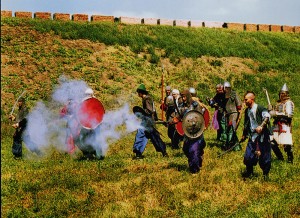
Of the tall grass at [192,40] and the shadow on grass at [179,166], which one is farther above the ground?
the tall grass at [192,40]

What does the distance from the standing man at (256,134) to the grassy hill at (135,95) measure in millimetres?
364

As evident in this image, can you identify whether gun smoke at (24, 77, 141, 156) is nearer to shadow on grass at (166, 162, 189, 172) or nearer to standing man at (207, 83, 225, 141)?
shadow on grass at (166, 162, 189, 172)

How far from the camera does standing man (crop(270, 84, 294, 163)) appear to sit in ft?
33.9

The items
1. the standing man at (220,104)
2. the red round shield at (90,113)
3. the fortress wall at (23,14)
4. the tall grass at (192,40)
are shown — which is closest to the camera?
the red round shield at (90,113)

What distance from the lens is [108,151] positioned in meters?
13.0

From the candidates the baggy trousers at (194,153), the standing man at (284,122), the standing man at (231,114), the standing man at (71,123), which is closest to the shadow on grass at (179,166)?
the baggy trousers at (194,153)

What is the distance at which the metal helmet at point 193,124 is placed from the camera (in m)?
9.46

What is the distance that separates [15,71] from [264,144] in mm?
17452

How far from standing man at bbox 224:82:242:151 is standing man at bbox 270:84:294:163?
2145 millimetres

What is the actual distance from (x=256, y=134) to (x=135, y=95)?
15.5 meters

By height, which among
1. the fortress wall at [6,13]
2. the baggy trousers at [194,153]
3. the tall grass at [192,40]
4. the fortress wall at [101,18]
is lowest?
the baggy trousers at [194,153]

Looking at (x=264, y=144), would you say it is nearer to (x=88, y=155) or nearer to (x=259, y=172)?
(x=259, y=172)

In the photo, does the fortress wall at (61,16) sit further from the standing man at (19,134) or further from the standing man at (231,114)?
the standing man at (231,114)

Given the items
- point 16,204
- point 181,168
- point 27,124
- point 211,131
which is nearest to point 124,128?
point 211,131
